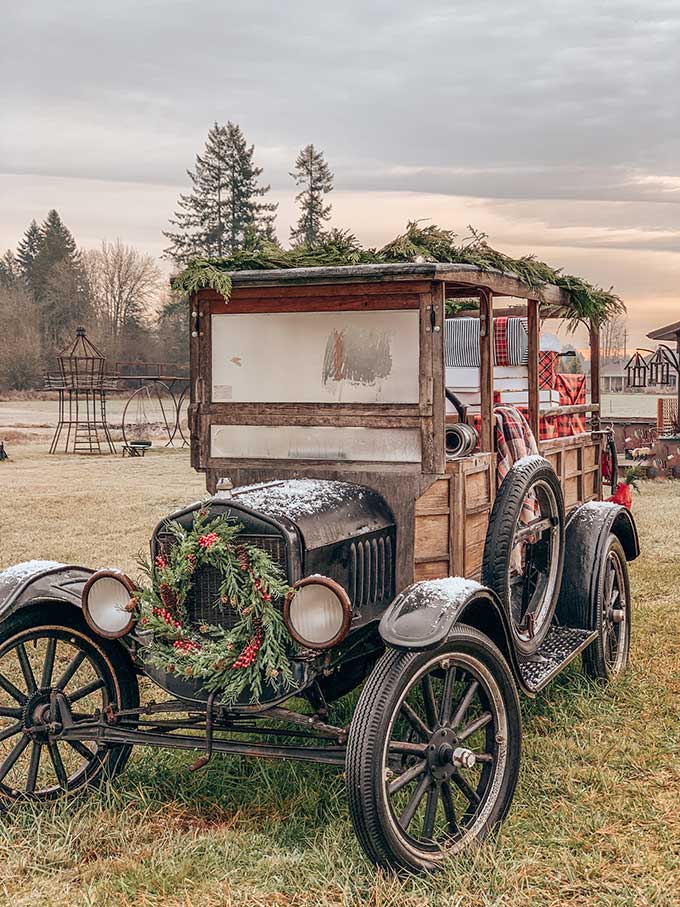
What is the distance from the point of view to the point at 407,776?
3145 mm

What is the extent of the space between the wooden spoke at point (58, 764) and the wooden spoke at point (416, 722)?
1.44 metres

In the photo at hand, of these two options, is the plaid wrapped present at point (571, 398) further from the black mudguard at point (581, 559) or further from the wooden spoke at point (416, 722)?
the wooden spoke at point (416, 722)

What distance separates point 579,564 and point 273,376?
6.58ft

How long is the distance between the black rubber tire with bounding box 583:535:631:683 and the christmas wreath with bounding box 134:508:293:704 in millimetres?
2283

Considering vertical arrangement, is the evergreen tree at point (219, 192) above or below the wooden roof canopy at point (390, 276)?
above

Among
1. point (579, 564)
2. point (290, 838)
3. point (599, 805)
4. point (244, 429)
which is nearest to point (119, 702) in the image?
point (290, 838)

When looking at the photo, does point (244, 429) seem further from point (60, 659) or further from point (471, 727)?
point (60, 659)

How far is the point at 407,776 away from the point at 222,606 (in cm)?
89

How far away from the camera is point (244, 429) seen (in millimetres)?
4445

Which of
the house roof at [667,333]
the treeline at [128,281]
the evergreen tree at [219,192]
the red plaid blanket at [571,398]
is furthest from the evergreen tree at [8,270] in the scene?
the red plaid blanket at [571,398]

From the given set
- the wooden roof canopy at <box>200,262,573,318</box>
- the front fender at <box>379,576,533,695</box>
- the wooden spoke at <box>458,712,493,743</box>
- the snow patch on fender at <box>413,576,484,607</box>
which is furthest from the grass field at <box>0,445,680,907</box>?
the wooden roof canopy at <box>200,262,573,318</box>

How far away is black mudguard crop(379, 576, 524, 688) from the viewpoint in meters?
3.17

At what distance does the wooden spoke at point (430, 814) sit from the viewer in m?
3.21

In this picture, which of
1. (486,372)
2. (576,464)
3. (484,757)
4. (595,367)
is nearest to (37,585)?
(484,757)
